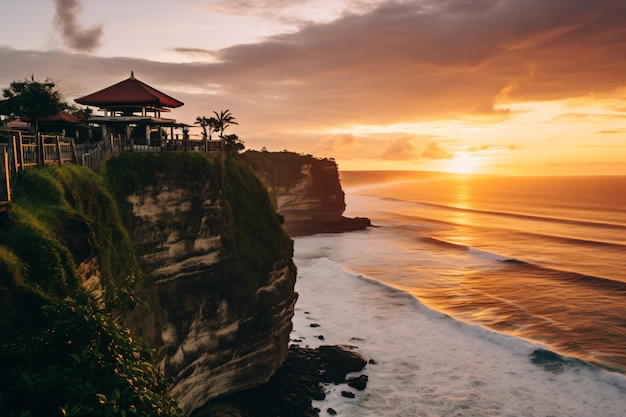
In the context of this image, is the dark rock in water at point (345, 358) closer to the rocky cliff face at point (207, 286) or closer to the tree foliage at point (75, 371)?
the rocky cliff face at point (207, 286)

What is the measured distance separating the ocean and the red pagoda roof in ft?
69.1

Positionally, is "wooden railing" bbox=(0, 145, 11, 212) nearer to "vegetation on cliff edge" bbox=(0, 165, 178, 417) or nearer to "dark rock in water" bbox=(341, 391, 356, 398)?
"vegetation on cliff edge" bbox=(0, 165, 178, 417)

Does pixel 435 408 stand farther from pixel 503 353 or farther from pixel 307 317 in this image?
pixel 307 317

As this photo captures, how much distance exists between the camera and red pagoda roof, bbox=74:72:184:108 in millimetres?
27891

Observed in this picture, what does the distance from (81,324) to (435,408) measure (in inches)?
871

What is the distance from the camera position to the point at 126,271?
62.4 feet

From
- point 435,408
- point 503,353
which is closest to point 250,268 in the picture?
point 435,408

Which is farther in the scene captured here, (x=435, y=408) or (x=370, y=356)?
(x=370, y=356)

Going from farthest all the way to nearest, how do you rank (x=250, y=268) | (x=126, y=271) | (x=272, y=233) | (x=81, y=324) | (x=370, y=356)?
(x=370, y=356) → (x=272, y=233) → (x=250, y=268) → (x=126, y=271) → (x=81, y=324)

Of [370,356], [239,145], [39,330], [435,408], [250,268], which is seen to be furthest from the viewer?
[239,145]

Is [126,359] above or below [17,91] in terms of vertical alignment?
below

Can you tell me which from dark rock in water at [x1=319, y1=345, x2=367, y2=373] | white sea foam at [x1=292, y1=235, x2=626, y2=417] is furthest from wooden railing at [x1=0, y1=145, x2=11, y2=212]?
dark rock in water at [x1=319, y1=345, x2=367, y2=373]

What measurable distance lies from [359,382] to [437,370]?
6.00 m

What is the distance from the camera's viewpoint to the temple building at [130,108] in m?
27.9
